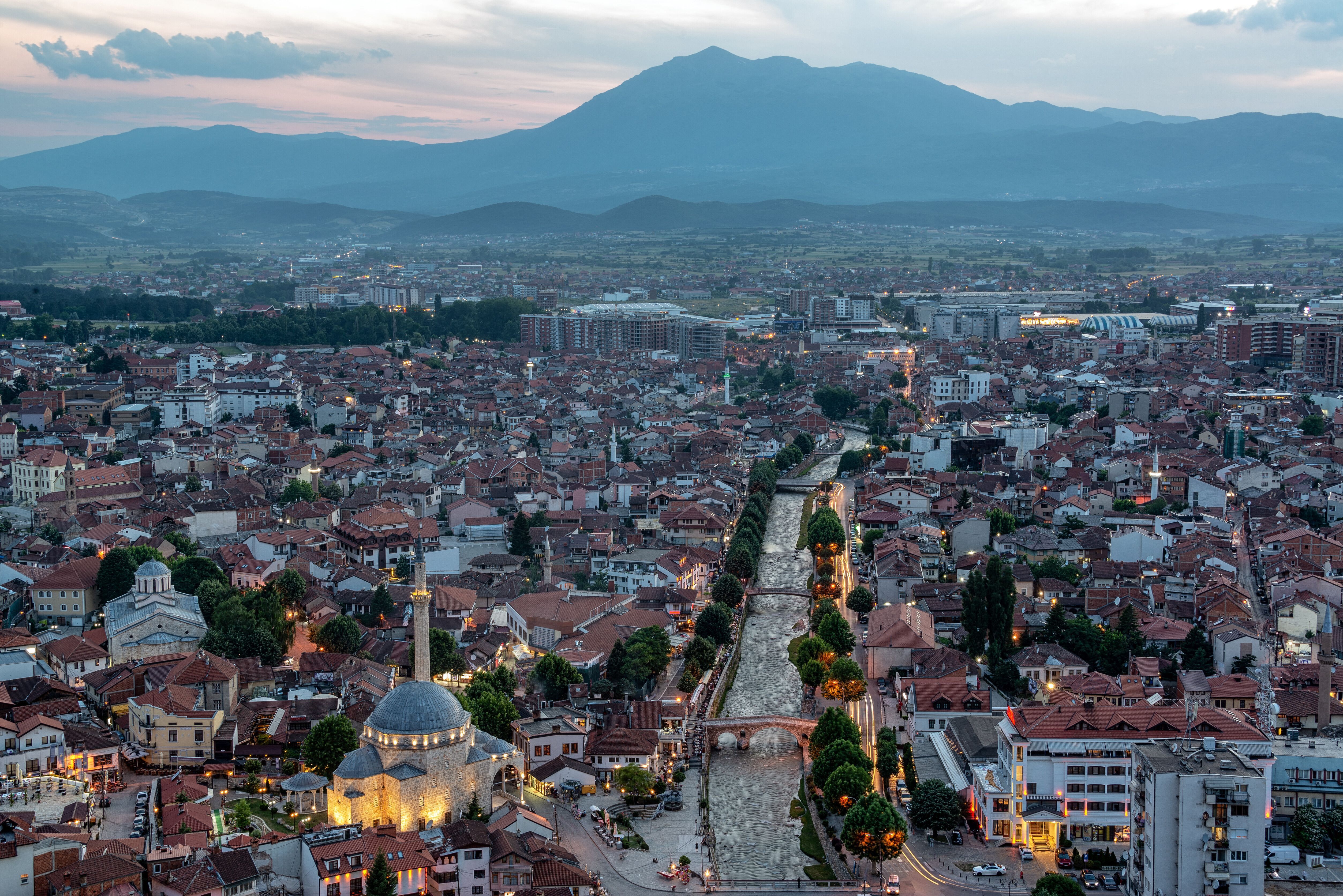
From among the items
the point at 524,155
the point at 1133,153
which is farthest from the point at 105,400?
the point at 524,155

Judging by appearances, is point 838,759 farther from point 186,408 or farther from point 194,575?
point 186,408

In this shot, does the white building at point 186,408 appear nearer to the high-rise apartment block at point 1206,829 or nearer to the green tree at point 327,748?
the green tree at point 327,748

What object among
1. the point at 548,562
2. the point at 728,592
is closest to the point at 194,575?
the point at 548,562

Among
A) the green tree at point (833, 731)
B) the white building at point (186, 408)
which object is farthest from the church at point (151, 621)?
the white building at point (186, 408)

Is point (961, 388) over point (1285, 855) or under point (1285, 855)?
over

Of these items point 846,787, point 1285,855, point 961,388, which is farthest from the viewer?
point 961,388

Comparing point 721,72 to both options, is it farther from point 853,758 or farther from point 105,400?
point 853,758
